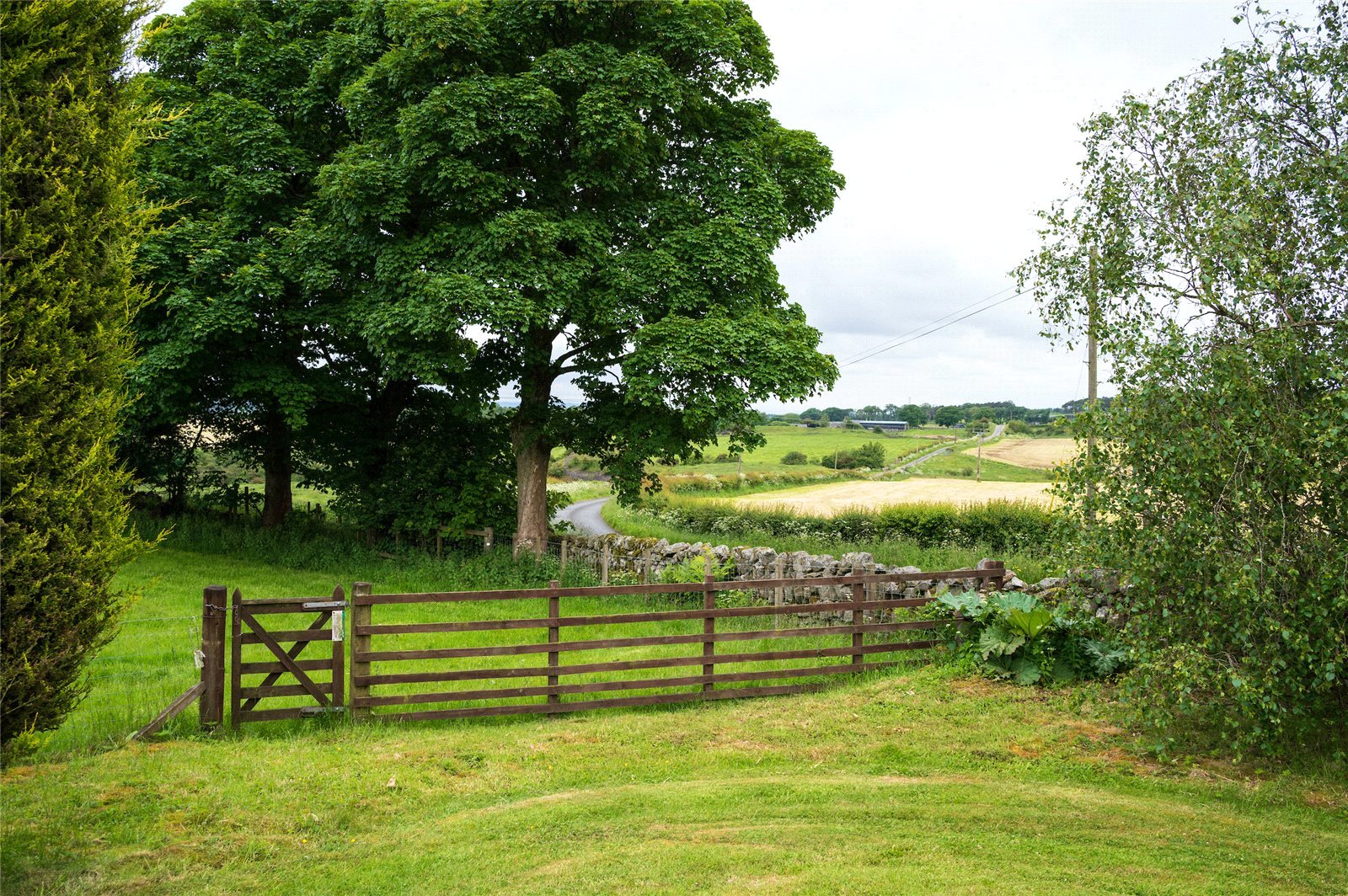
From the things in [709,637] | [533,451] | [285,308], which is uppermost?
[285,308]

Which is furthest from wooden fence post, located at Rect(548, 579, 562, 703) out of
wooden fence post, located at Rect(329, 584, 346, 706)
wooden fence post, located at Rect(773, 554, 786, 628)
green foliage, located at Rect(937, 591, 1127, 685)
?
wooden fence post, located at Rect(773, 554, 786, 628)

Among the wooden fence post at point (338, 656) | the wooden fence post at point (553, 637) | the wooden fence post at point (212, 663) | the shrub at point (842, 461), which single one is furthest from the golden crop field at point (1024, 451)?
the wooden fence post at point (212, 663)

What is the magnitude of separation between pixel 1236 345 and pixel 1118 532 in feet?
6.66

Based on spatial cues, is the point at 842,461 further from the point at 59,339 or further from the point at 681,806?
the point at 59,339

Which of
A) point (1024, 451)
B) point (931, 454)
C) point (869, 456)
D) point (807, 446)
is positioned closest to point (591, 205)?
point (869, 456)

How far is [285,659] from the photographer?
9719mm

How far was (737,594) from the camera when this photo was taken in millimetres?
17078

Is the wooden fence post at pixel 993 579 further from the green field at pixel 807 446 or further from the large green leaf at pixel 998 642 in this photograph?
the green field at pixel 807 446

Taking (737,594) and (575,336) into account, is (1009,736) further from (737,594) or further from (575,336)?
(575,336)

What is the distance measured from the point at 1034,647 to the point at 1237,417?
443cm

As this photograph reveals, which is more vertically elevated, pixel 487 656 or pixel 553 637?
pixel 553 637

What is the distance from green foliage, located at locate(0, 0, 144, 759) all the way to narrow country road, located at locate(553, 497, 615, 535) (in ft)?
80.7

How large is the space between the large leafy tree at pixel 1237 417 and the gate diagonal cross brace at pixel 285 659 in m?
8.22

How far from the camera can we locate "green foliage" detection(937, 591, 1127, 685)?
11.4 metres
